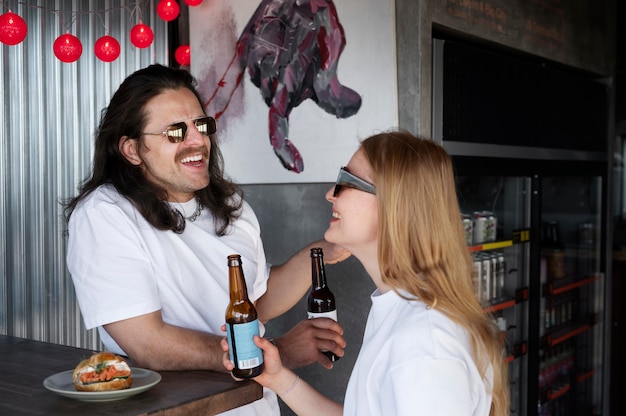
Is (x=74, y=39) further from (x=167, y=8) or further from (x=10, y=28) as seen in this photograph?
(x=167, y=8)

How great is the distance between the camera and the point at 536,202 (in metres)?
4.16

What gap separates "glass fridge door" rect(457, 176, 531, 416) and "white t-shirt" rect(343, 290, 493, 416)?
2.55 meters

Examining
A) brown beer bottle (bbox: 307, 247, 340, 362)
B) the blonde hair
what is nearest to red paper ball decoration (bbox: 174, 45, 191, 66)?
brown beer bottle (bbox: 307, 247, 340, 362)

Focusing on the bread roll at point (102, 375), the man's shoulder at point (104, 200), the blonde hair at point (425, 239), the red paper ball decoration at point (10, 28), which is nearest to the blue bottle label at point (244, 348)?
the bread roll at point (102, 375)

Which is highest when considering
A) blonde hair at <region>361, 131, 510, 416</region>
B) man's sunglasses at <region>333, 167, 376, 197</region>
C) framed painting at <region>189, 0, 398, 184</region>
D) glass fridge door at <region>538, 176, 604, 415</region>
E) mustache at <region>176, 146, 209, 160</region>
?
framed painting at <region>189, 0, 398, 184</region>

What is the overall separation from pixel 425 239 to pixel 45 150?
2645 mm

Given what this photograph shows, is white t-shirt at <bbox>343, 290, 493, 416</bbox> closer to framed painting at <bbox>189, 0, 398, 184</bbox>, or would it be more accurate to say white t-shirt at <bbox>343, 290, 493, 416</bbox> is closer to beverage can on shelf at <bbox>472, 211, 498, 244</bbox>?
Answer: framed painting at <bbox>189, 0, 398, 184</bbox>

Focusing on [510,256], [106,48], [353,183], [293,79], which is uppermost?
[106,48]

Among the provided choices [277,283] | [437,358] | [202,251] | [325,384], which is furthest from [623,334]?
[437,358]

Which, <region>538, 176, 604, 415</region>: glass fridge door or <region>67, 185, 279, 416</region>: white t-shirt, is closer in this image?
<region>67, 185, 279, 416</region>: white t-shirt

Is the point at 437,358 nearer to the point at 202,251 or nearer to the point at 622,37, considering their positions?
the point at 202,251

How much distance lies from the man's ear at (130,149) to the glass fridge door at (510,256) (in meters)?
2.19

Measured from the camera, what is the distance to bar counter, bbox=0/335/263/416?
5.44ft

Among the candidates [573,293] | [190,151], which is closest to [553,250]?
[573,293]
